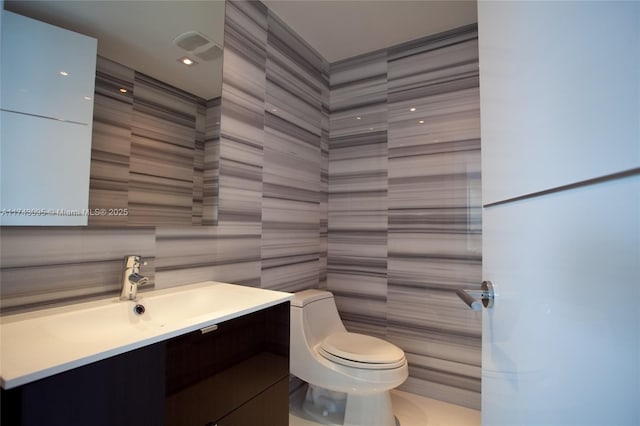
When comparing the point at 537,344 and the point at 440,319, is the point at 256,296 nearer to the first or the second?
the point at 537,344

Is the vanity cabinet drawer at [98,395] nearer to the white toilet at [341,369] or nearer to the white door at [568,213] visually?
the white door at [568,213]

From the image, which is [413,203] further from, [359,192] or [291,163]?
[291,163]

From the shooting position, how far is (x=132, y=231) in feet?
3.77

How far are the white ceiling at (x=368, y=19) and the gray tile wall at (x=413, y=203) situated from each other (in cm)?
12

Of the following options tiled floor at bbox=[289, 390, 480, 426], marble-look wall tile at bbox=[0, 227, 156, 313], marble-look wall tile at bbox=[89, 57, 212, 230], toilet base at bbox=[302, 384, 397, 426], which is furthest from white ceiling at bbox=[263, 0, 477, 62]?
tiled floor at bbox=[289, 390, 480, 426]

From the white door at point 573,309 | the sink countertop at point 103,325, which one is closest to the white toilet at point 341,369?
the sink countertop at point 103,325

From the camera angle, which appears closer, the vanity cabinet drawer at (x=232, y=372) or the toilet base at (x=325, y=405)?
the vanity cabinet drawer at (x=232, y=372)

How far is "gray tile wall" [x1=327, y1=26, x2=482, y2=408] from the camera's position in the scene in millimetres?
1905

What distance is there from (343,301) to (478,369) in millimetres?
966

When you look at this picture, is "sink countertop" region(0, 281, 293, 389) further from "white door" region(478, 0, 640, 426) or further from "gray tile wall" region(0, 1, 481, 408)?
"white door" region(478, 0, 640, 426)

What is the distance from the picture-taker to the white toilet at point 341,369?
59.0 inches

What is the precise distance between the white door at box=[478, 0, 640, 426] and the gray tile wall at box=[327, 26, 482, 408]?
1375 mm

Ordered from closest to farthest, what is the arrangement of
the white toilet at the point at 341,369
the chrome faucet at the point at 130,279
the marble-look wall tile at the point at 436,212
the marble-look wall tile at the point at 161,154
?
the chrome faucet at the point at 130,279
the marble-look wall tile at the point at 161,154
the white toilet at the point at 341,369
the marble-look wall tile at the point at 436,212

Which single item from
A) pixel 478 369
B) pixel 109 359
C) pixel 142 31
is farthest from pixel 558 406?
pixel 478 369
